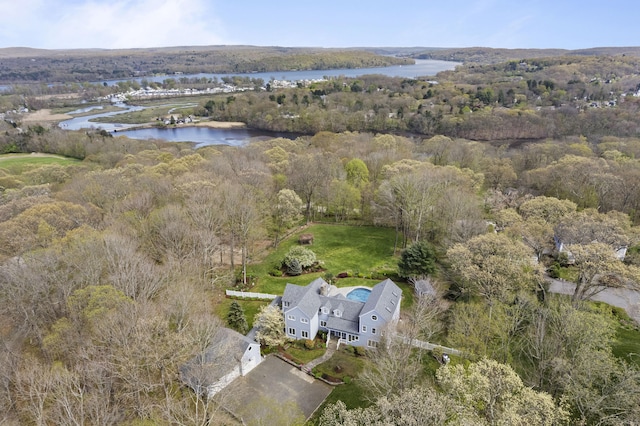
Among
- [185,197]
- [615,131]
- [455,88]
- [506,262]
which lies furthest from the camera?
[455,88]

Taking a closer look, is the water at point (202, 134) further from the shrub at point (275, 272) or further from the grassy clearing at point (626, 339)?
the grassy clearing at point (626, 339)

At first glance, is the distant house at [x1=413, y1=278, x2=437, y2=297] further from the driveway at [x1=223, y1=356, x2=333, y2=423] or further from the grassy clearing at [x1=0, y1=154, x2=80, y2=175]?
the grassy clearing at [x1=0, y1=154, x2=80, y2=175]

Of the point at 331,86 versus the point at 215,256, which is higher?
the point at 331,86

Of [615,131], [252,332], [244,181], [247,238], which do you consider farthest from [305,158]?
[615,131]

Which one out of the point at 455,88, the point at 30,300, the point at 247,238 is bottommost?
the point at 247,238

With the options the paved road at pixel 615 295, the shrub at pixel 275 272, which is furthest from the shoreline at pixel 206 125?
the paved road at pixel 615 295

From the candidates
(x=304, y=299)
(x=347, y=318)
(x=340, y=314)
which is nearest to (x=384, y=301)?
(x=347, y=318)

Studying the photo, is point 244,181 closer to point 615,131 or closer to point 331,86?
point 615,131
